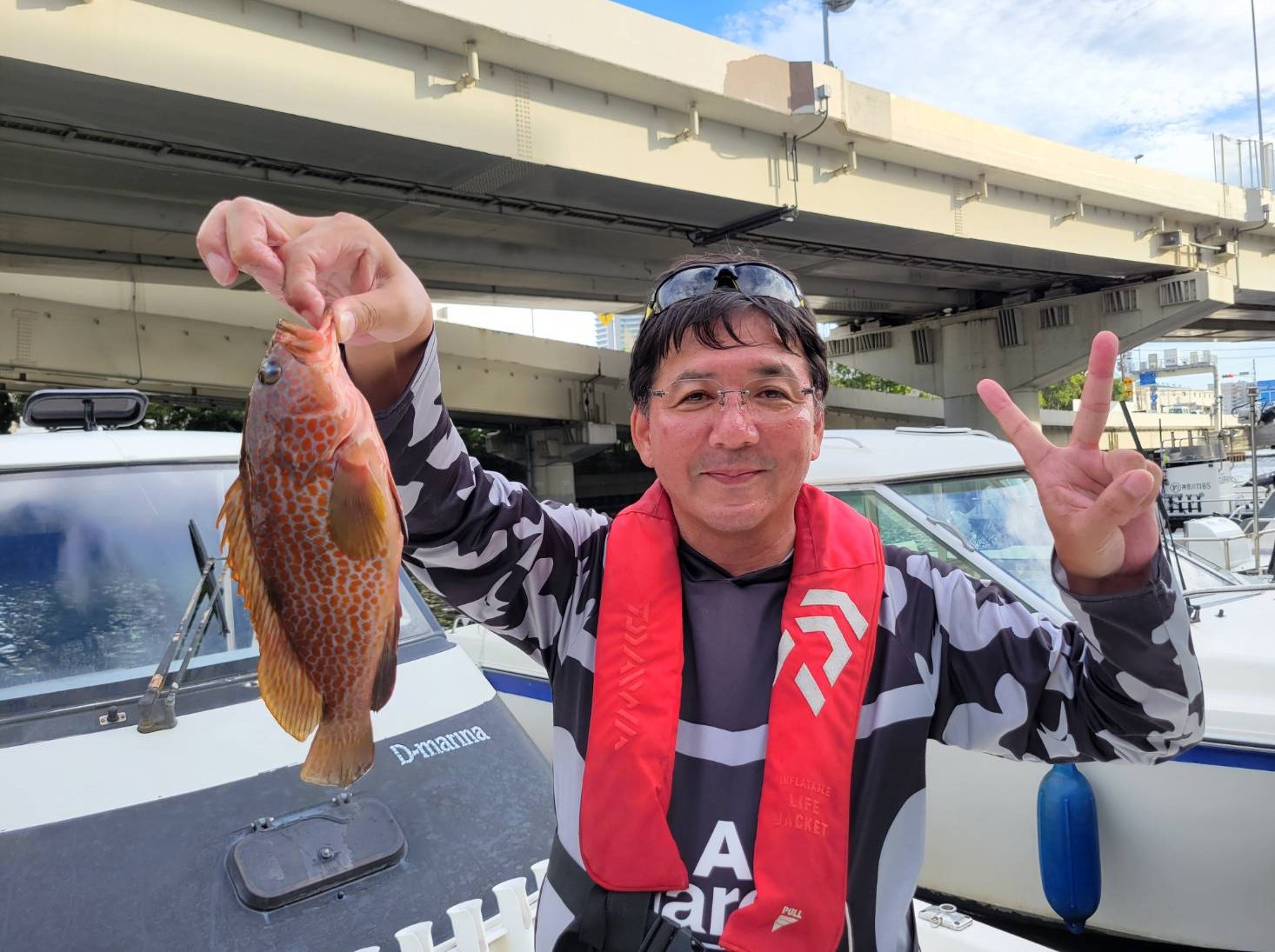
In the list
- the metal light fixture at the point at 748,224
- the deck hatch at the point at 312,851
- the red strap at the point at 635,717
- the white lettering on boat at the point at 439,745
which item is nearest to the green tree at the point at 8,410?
the metal light fixture at the point at 748,224

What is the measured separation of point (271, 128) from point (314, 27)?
1.42 meters

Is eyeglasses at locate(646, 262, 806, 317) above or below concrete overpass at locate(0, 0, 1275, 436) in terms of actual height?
below

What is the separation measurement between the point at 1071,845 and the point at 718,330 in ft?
11.6

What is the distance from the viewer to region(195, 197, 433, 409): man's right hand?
56.6 inches

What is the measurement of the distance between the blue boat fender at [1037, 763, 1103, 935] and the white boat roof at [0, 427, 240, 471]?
394 centimetres

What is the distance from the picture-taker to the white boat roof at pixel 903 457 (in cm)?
550

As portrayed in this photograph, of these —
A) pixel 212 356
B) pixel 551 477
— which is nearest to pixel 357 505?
pixel 212 356

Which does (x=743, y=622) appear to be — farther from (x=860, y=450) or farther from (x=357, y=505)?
(x=860, y=450)

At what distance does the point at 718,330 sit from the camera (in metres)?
1.94

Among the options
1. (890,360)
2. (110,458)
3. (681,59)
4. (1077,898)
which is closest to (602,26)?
(681,59)

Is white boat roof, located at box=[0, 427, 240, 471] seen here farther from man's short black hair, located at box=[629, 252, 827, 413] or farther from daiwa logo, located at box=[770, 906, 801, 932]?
daiwa logo, located at box=[770, 906, 801, 932]

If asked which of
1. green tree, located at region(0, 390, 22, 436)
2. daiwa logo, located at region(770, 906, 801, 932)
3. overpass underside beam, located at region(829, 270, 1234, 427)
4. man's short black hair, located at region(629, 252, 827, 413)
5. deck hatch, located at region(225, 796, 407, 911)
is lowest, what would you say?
deck hatch, located at region(225, 796, 407, 911)

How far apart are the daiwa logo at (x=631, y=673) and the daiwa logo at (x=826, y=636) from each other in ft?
0.92

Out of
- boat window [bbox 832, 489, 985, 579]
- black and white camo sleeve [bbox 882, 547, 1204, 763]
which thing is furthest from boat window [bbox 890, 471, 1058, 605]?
black and white camo sleeve [bbox 882, 547, 1204, 763]
